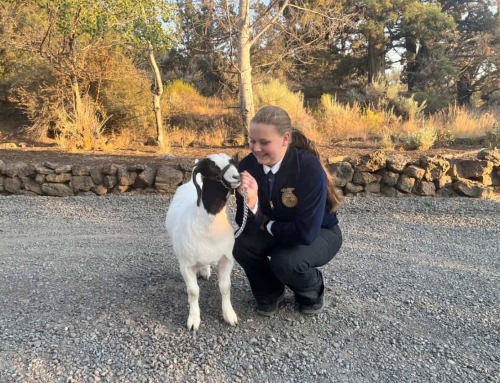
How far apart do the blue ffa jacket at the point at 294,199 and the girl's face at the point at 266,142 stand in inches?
4.7

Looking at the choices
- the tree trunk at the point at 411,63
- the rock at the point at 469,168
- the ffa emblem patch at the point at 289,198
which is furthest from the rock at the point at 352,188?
the tree trunk at the point at 411,63

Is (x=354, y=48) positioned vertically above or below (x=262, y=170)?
above

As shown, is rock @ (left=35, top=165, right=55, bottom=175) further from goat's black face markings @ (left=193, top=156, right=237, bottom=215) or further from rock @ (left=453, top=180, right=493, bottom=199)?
rock @ (left=453, top=180, right=493, bottom=199)

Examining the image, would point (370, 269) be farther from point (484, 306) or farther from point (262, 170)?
point (262, 170)

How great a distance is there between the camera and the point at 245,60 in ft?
28.6

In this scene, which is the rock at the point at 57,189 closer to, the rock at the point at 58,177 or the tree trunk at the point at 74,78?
the rock at the point at 58,177

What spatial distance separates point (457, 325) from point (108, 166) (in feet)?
20.3

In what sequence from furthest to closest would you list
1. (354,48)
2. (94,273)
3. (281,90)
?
(354,48) → (281,90) → (94,273)

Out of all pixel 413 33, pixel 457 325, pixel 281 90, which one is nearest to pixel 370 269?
pixel 457 325

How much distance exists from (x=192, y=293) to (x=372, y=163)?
15.9 feet

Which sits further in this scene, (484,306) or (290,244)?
(484,306)

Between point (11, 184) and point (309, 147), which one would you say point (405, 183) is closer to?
point (309, 147)

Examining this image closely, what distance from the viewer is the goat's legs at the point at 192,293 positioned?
10.3 ft

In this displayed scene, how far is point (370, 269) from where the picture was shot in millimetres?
4406
